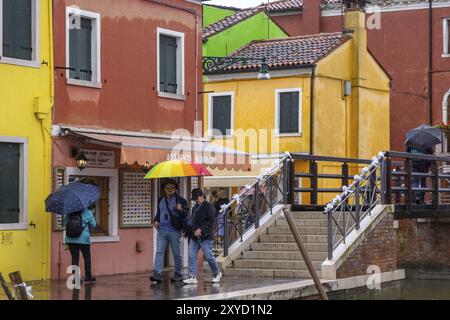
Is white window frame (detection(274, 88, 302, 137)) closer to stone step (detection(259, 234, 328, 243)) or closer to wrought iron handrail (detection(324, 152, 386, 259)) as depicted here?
wrought iron handrail (detection(324, 152, 386, 259))

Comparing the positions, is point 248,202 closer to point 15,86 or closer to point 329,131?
point 15,86

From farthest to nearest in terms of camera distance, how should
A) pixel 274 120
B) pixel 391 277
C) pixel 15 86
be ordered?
1. pixel 274 120
2. pixel 391 277
3. pixel 15 86

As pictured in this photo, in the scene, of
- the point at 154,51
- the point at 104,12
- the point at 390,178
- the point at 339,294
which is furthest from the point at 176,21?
the point at 339,294

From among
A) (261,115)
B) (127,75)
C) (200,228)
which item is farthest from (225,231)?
(261,115)

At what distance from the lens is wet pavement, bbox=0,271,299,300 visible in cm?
1723

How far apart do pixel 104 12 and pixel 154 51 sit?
1.80 m

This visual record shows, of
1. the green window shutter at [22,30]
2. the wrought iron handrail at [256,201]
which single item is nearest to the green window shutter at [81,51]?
the green window shutter at [22,30]

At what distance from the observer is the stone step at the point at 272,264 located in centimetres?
2105

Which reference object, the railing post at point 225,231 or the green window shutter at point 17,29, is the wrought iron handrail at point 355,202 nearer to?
the railing post at point 225,231

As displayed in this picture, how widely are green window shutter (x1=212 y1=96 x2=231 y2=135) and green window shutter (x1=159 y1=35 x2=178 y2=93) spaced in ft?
35.8

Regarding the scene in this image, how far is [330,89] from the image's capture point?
33906 mm

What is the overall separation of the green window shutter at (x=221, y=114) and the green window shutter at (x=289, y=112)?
71.9 inches

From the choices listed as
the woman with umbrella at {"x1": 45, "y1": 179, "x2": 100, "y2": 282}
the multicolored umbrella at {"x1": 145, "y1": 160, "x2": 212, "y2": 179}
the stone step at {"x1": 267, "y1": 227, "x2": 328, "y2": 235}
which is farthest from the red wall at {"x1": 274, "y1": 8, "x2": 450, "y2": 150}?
the woman with umbrella at {"x1": 45, "y1": 179, "x2": 100, "y2": 282}

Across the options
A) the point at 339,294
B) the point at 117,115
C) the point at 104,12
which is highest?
the point at 104,12
